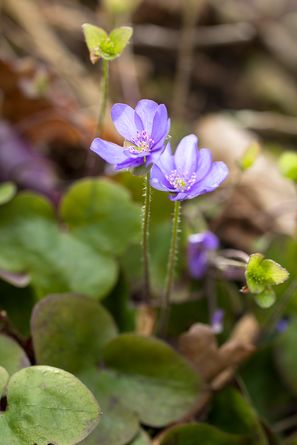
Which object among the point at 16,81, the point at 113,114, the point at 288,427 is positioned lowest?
the point at 288,427

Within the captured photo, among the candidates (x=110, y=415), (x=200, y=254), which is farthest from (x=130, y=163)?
(x=200, y=254)

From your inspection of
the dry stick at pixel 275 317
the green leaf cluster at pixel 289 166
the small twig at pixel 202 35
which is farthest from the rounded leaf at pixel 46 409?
the small twig at pixel 202 35

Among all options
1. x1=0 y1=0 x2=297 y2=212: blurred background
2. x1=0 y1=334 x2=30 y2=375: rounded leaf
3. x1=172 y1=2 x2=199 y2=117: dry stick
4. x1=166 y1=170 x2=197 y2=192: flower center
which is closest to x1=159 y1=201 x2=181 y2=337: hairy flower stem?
x1=166 y1=170 x2=197 y2=192: flower center

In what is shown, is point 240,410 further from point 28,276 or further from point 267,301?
point 28,276

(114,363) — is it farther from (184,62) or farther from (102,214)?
(184,62)

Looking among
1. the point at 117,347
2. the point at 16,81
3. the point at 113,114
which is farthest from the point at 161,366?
the point at 16,81
